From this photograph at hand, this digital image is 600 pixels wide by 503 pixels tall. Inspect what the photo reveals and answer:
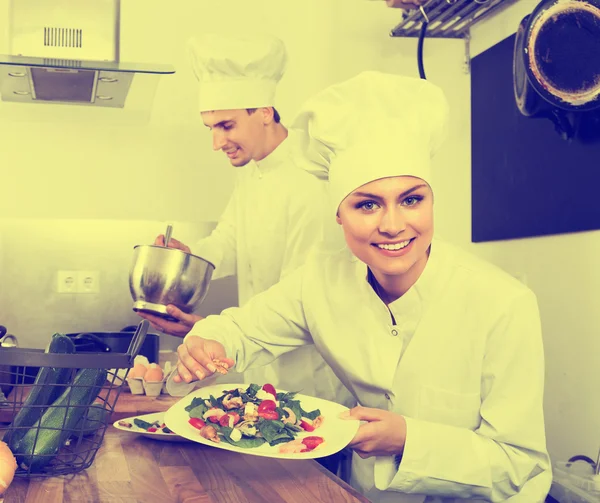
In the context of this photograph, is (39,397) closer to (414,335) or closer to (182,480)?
(182,480)

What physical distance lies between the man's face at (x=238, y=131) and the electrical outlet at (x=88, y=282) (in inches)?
32.3

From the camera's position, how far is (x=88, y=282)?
9.47ft

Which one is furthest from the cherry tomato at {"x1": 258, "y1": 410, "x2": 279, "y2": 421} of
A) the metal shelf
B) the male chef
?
the metal shelf

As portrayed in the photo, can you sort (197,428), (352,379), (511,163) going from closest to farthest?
(197,428) → (352,379) → (511,163)

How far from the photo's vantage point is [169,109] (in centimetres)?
296

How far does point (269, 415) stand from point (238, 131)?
1238 millimetres

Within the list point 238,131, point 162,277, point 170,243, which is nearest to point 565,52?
point 238,131

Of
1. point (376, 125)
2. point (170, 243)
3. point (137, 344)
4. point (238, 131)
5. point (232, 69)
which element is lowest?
point (137, 344)

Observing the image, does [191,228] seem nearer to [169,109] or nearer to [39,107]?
[169,109]

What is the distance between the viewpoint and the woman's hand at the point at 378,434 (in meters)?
1.27

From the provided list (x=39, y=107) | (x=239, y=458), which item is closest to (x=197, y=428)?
(x=239, y=458)

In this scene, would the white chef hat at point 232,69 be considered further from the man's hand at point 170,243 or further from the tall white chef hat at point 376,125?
the tall white chef hat at point 376,125

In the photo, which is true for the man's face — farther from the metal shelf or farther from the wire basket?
the wire basket

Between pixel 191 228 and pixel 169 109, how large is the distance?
1.46ft
